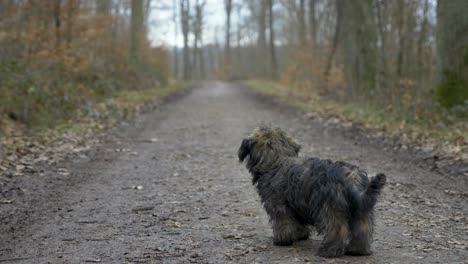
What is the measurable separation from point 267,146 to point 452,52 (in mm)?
10305

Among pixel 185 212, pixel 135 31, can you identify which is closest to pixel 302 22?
pixel 135 31

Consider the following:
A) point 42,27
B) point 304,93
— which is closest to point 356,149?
point 42,27

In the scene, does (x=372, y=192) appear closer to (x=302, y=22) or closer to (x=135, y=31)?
(x=135, y=31)

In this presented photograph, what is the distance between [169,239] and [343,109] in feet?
46.0

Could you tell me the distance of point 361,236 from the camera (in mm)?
5137

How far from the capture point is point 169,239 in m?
6.12

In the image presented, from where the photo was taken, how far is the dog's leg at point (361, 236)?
5125 mm

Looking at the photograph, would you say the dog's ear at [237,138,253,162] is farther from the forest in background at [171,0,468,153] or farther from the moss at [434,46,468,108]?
the moss at [434,46,468,108]

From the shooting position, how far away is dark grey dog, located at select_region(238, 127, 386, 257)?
506 cm

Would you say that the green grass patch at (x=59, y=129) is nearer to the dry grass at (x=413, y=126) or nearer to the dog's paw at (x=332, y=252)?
the dog's paw at (x=332, y=252)

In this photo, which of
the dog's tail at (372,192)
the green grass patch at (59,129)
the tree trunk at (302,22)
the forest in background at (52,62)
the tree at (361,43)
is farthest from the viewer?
the tree trunk at (302,22)

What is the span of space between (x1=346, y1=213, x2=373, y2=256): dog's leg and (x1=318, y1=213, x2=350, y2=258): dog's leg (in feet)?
0.24

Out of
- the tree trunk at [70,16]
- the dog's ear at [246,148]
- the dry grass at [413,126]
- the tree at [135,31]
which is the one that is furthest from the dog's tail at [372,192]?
the tree at [135,31]

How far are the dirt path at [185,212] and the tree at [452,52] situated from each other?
3434mm
